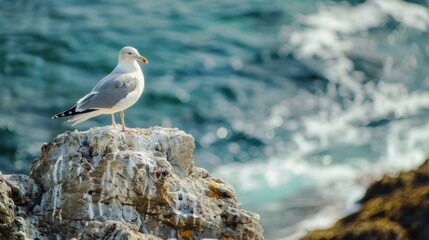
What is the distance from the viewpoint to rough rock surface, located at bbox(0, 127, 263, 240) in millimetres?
7469

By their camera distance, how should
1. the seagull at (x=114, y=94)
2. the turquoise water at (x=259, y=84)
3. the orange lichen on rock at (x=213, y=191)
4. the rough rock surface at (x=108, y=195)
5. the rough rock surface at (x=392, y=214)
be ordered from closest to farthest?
the rough rock surface at (x=108, y=195), the orange lichen on rock at (x=213, y=191), the seagull at (x=114, y=94), the rough rock surface at (x=392, y=214), the turquoise water at (x=259, y=84)

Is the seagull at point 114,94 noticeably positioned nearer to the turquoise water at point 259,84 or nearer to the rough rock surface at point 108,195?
the rough rock surface at point 108,195

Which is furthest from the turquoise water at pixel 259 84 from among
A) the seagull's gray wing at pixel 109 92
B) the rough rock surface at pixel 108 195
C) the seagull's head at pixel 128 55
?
the rough rock surface at pixel 108 195

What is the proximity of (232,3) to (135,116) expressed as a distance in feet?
26.3

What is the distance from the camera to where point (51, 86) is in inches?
819

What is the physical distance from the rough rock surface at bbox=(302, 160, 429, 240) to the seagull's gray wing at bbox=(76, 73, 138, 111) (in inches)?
198

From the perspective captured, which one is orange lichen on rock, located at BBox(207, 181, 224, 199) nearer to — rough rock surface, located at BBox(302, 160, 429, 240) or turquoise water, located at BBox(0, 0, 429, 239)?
rough rock surface, located at BBox(302, 160, 429, 240)

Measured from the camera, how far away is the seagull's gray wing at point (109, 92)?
889cm

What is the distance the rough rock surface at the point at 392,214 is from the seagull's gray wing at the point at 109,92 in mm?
5038

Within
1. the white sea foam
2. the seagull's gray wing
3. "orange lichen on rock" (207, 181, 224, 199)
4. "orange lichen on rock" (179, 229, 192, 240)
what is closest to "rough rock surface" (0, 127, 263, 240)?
"orange lichen on rock" (179, 229, 192, 240)

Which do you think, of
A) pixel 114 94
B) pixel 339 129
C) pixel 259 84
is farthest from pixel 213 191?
pixel 259 84

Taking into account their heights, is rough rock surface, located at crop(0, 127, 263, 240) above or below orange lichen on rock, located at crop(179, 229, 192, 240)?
above

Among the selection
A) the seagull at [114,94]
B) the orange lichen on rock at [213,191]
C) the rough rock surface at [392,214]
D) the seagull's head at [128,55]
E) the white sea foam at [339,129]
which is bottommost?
the orange lichen on rock at [213,191]

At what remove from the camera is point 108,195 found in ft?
24.5
